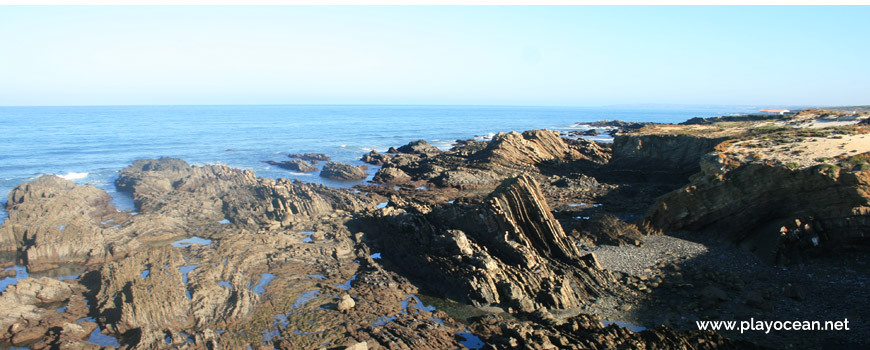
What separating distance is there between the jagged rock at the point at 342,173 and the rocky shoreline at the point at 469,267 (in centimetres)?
1606

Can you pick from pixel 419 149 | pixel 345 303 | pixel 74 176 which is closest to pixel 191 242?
pixel 345 303

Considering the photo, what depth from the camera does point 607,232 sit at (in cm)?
2414

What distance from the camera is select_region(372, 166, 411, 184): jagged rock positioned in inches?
1791

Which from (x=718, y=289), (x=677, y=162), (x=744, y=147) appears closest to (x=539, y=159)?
(x=677, y=162)

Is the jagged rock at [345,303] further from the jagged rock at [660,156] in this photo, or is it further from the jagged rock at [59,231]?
the jagged rock at [660,156]

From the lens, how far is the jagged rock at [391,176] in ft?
149

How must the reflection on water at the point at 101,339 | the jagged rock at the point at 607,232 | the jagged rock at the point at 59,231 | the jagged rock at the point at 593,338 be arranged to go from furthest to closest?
the jagged rock at the point at 607,232
the jagged rock at the point at 59,231
the reflection on water at the point at 101,339
the jagged rock at the point at 593,338

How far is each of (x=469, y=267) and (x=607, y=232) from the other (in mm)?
9177

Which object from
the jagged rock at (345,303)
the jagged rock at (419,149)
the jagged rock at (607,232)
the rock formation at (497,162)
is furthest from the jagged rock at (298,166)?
the jagged rock at (345,303)

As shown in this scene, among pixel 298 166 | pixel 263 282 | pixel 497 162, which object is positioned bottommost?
pixel 263 282

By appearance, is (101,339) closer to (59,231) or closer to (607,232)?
(59,231)

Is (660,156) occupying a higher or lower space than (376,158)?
higher

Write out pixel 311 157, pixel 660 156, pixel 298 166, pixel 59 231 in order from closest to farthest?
pixel 59 231 → pixel 660 156 → pixel 298 166 → pixel 311 157

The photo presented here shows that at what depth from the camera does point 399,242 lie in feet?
76.8
